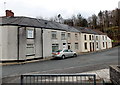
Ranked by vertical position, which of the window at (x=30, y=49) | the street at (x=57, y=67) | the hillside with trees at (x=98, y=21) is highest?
the hillside with trees at (x=98, y=21)

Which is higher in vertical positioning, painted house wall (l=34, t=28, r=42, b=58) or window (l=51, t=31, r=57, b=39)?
window (l=51, t=31, r=57, b=39)

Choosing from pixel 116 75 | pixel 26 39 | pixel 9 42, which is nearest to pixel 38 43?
pixel 26 39

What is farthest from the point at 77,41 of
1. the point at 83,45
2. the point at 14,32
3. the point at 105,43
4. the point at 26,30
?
the point at 105,43

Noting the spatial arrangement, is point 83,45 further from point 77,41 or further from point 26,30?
point 26,30

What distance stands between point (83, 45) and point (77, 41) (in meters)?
2.79

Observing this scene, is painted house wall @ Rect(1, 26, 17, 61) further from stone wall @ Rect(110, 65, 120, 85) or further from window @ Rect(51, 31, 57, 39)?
stone wall @ Rect(110, 65, 120, 85)

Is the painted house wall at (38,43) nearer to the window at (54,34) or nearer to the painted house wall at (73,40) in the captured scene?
the window at (54,34)

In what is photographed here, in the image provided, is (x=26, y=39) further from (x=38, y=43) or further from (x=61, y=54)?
(x=61, y=54)

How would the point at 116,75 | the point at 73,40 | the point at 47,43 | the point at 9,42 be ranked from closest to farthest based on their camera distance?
the point at 116,75, the point at 9,42, the point at 47,43, the point at 73,40

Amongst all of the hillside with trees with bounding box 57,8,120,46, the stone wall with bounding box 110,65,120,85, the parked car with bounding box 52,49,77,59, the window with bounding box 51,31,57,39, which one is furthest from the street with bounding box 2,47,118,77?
the hillside with trees with bounding box 57,8,120,46

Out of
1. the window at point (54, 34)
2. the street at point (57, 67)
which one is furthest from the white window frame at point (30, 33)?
the street at point (57, 67)

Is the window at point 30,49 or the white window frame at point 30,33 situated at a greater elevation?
the white window frame at point 30,33

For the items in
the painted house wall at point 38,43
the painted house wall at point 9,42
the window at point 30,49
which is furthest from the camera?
the painted house wall at point 38,43

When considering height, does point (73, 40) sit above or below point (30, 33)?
below
